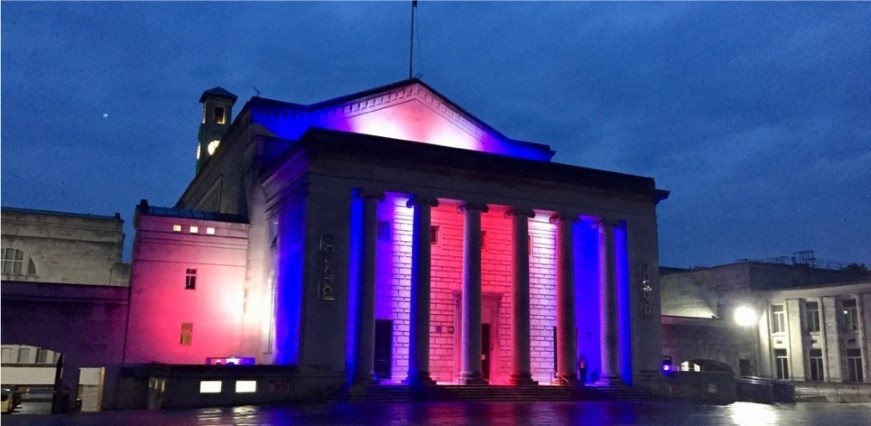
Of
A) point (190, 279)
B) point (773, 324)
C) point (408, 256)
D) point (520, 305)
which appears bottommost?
point (520, 305)

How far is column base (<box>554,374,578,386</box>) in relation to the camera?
112 ft

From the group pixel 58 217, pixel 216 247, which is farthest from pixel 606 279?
pixel 58 217

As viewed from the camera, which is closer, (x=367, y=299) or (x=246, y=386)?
(x=246, y=386)

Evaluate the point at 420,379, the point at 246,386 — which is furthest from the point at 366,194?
the point at 246,386

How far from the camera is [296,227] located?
105ft

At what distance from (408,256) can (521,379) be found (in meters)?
7.43

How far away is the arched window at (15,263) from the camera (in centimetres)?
5306

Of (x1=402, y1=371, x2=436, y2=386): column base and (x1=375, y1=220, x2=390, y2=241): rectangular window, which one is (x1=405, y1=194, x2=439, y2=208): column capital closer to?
(x1=375, y1=220, x2=390, y2=241): rectangular window

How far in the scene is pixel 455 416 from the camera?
22.7m

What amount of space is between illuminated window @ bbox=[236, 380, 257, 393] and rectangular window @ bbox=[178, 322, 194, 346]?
9410mm

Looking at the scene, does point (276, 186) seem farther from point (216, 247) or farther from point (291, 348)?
point (291, 348)

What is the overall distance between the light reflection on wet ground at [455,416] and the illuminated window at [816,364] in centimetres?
2500

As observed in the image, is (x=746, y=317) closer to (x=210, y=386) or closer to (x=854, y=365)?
(x=854, y=365)

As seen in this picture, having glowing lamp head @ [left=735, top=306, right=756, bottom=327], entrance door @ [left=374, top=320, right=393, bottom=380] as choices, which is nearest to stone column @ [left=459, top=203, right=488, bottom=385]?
entrance door @ [left=374, top=320, right=393, bottom=380]
